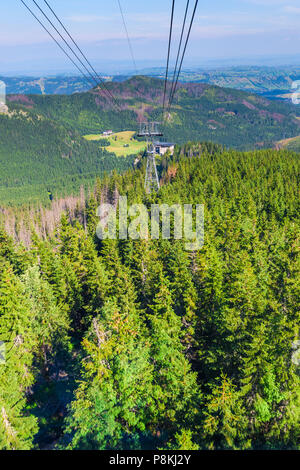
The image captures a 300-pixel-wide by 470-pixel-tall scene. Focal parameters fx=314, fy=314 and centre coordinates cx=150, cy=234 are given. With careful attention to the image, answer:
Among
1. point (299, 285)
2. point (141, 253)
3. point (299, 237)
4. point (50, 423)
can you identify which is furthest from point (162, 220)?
point (50, 423)

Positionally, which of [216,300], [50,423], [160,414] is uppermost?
[216,300]

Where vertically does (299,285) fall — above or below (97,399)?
above

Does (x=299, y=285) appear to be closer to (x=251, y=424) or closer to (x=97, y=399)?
(x=251, y=424)
